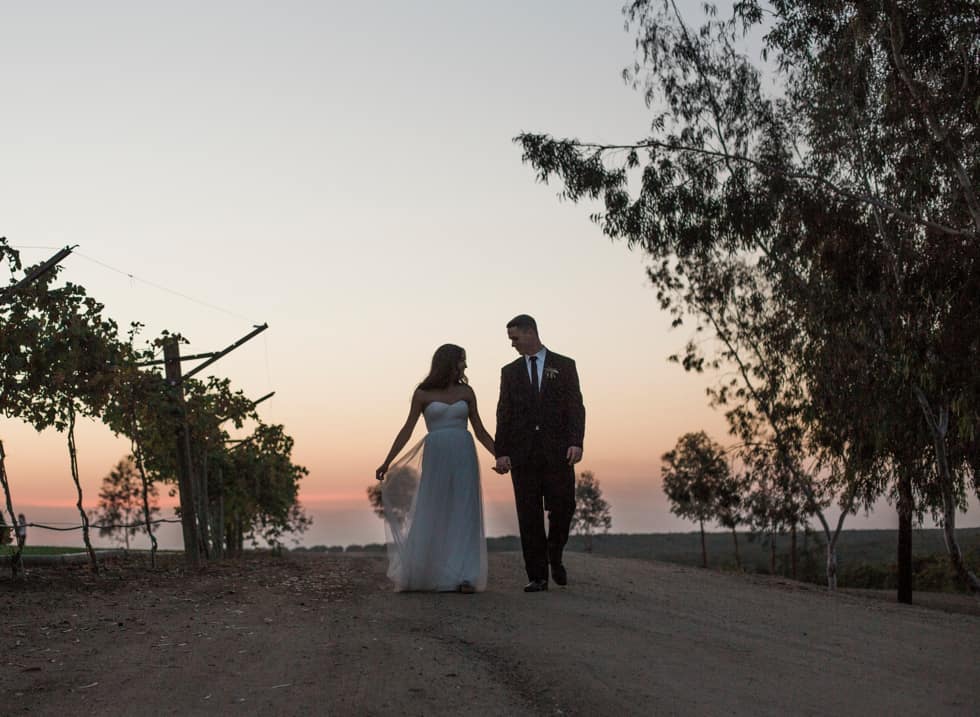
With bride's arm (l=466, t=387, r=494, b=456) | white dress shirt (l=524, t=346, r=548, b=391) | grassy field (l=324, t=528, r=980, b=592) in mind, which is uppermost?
white dress shirt (l=524, t=346, r=548, b=391)

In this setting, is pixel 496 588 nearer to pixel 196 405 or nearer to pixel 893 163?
pixel 196 405

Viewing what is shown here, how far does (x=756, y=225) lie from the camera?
23.5 metres

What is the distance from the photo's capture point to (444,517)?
1102 cm

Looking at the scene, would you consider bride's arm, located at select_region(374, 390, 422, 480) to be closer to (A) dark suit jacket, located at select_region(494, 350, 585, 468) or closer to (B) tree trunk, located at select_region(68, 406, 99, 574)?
(A) dark suit jacket, located at select_region(494, 350, 585, 468)

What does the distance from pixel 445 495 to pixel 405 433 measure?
2.47 feet

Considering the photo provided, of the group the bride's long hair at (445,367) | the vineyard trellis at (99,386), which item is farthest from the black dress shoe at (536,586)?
the vineyard trellis at (99,386)

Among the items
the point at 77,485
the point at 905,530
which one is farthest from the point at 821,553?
the point at 77,485

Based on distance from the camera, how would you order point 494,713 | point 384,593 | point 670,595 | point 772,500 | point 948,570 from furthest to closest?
point 948,570
point 772,500
point 670,595
point 384,593
point 494,713

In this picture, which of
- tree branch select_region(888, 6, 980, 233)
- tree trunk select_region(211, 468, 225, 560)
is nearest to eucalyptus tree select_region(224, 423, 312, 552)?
tree trunk select_region(211, 468, 225, 560)

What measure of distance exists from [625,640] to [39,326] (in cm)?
1031

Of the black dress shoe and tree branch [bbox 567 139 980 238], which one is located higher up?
tree branch [bbox 567 139 980 238]

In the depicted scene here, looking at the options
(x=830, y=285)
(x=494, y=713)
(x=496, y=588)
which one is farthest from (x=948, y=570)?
(x=494, y=713)

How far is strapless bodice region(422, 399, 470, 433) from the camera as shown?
11.1 metres

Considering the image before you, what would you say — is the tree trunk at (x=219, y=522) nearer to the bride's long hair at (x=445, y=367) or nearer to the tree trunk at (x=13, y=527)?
the tree trunk at (x=13, y=527)
